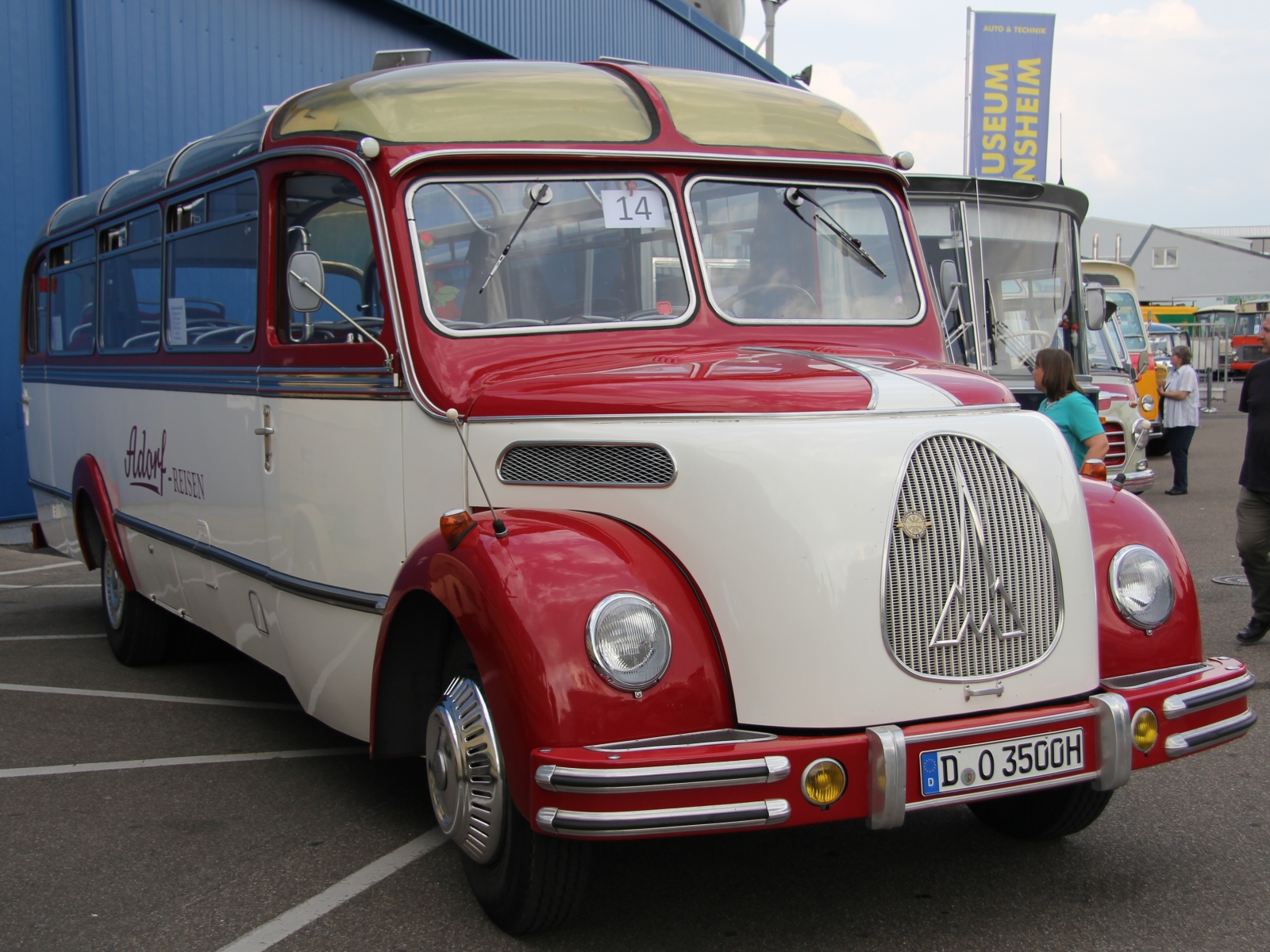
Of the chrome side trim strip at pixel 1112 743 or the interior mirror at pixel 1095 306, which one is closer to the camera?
the chrome side trim strip at pixel 1112 743

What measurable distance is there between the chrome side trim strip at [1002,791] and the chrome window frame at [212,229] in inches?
121

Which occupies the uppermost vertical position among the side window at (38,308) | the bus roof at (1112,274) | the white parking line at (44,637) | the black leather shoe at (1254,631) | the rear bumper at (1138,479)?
the bus roof at (1112,274)

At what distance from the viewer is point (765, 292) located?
175 inches

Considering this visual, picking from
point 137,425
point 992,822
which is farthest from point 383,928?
point 137,425

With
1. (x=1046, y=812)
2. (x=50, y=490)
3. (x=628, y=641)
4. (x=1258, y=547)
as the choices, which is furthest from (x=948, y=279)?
(x=50, y=490)

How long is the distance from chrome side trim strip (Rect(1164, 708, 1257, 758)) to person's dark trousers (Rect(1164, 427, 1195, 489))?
1193cm

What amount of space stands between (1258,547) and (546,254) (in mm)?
4756

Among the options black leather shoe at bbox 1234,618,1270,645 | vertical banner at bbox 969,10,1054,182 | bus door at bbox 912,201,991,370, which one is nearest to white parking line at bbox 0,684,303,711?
black leather shoe at bbox 1234,618,1270,645

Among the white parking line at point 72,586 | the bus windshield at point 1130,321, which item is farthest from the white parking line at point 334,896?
the bus windshield at point 1130,321

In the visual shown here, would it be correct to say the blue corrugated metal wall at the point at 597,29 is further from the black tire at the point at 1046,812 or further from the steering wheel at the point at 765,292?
the black tire at the point at 1046,812

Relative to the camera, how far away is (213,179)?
17.6ft

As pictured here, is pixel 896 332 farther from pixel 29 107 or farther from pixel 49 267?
pixel 29 107

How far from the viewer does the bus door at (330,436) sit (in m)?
4.20

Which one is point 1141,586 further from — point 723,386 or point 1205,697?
point 723,386
